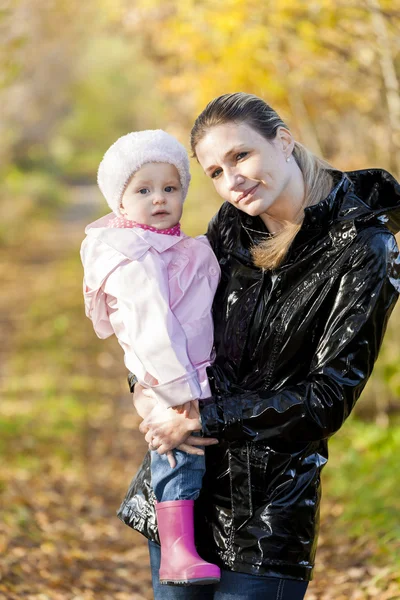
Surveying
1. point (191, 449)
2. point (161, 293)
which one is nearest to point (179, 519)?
point (191, 449)

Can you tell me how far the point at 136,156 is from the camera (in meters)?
2.71

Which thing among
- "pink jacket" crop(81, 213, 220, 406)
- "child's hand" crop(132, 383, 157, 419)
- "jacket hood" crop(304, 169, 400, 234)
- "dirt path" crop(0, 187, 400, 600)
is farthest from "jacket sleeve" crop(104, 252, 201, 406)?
"dirt path" crop(0, 187, 400, 600)

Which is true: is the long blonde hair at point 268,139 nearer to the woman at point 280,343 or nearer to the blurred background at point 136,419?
the woman at point 280,343

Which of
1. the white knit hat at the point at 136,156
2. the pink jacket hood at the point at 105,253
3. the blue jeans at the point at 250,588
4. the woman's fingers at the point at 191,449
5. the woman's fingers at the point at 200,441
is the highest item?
the white knit hat at the point at 136,156

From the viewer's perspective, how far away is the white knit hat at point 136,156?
270 cm

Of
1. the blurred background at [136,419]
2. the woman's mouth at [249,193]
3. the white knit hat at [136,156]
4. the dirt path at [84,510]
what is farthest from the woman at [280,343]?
the dirt path at [84,510]

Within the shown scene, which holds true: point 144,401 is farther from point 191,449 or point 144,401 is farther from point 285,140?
point 285,140

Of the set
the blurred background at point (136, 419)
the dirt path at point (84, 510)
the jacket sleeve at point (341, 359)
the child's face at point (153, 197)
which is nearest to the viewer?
the jacket sleeve at point (341, 359)

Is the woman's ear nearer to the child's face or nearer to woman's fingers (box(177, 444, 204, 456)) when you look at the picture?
the child's face

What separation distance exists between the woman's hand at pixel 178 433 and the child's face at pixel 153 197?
0.63 meters

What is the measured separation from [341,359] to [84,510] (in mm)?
4902

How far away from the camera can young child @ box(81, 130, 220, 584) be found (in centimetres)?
244

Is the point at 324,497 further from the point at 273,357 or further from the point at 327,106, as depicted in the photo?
the point at 273,357

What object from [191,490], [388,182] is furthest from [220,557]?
[388,182]
